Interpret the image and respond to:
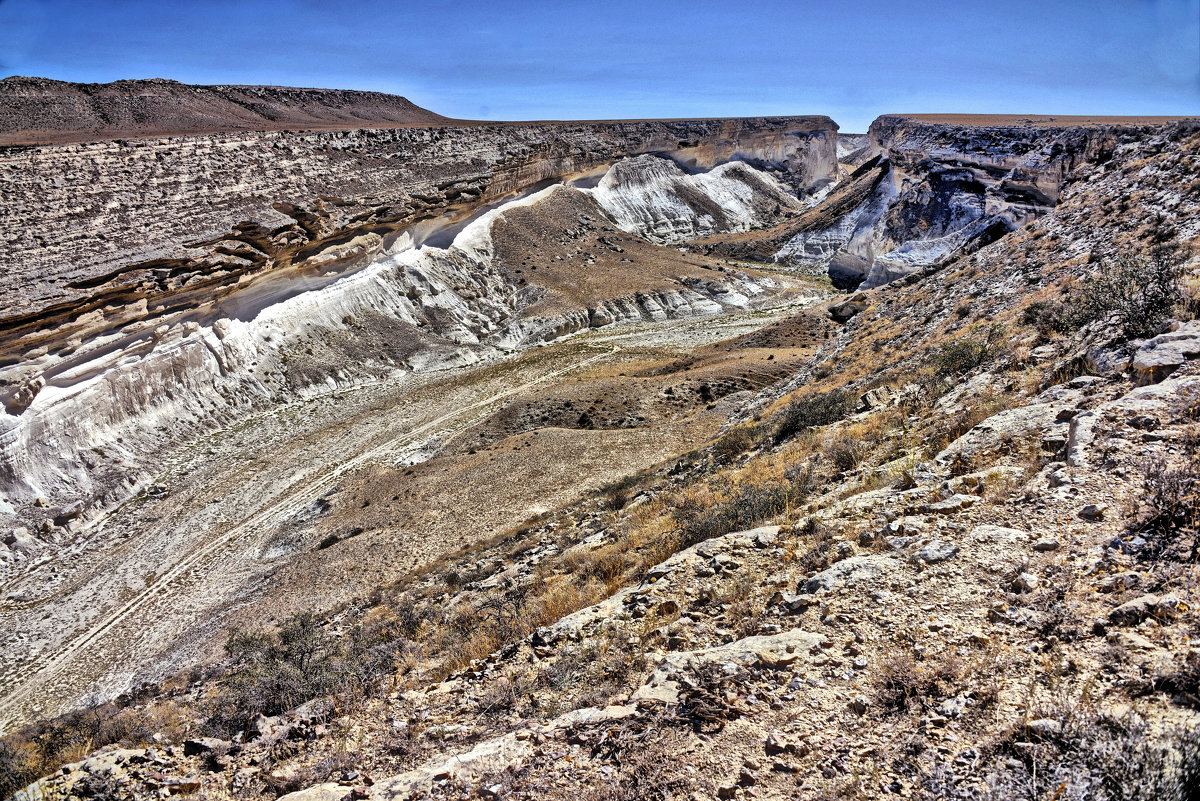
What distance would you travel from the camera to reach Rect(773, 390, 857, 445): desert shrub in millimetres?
11602

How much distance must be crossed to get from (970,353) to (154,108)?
5915cm

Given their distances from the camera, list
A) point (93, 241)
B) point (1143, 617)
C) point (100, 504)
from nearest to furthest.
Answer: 1. point (1143, 617)
2. point (100, 504)
3. point (93, 241)

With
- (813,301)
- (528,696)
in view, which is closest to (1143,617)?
(528,696)

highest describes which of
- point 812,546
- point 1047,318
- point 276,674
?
point 1047,318

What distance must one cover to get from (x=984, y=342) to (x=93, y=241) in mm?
28007

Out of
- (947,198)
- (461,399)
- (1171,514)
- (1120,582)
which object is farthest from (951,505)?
(947,198)

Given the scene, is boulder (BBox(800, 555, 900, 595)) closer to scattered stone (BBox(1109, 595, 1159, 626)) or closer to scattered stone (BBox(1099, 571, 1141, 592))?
scattered stone (BBox(1099, 571, 1141, 592))

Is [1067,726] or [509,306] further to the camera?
[509,306]

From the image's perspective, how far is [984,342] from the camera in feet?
36.6

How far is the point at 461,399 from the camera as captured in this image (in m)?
26.2

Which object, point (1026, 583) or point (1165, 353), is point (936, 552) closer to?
point (1026, 583)

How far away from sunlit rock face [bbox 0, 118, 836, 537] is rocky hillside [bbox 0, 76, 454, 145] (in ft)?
22.9

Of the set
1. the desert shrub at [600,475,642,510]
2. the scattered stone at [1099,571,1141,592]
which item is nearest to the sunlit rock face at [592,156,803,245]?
the desert shrub at [600,475,642,510]

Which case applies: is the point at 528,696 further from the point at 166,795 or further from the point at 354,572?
the point at 354,572
